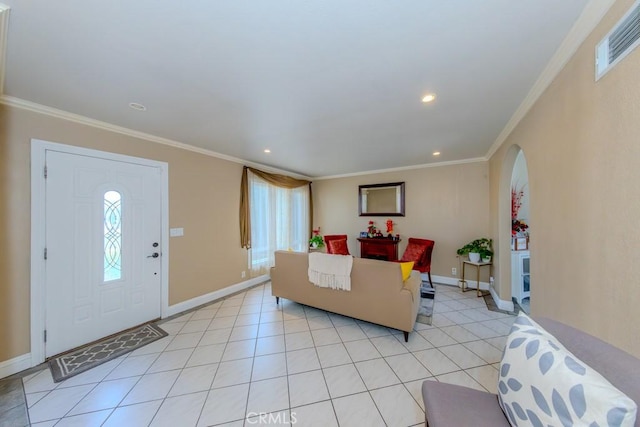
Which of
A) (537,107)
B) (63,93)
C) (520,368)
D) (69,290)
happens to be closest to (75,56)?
(63,93)

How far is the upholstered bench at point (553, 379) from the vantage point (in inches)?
29.3

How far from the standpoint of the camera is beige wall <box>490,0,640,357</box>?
962 millimetres

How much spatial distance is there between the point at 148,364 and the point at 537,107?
13.4ft

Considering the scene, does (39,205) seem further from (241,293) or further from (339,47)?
(339,47)

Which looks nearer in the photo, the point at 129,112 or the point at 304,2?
the point at 304,2

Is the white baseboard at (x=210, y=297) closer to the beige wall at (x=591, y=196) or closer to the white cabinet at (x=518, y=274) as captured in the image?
the beige wall at (x=591, y=196)

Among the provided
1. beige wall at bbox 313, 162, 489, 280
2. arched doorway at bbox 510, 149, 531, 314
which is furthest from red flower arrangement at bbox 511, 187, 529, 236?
beige wall at bbox 313, 162, 489, 280

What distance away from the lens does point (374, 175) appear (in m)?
4.99

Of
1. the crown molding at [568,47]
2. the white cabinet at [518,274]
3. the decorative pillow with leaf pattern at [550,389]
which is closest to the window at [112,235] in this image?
the decorative pillow with leaf pattern at [550,389]

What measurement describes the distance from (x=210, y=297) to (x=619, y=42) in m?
4.46

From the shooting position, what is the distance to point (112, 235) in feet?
8.36

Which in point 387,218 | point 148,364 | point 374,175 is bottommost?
point 148,364

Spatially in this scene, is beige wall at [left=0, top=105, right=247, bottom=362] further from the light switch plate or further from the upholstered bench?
the upholstered bench

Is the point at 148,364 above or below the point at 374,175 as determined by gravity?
below
